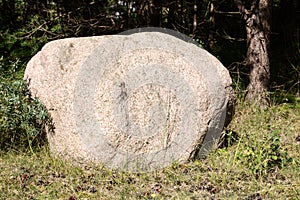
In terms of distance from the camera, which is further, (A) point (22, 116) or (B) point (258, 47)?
(B) point (258, 47)

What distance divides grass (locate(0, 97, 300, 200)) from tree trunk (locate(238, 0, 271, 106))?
1252mm

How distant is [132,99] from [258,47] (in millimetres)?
2173

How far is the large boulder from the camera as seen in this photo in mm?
3980

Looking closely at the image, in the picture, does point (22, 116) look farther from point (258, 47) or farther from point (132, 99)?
point (258, 47)

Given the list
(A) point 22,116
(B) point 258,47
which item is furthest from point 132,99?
(B) point 258,47

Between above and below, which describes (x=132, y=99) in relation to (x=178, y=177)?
above

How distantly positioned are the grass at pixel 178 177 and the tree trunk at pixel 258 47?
1.25 m

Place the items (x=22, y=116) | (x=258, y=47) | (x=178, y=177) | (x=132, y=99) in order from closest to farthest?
1. (x=178, y=177)
2. (x=132, y=99)
3. (x=22, y=116)
4. (x=258, y=47)

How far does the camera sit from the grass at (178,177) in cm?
360

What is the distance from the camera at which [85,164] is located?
4027mm

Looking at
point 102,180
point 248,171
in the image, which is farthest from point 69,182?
point 248,171

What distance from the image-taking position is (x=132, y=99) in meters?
4.06

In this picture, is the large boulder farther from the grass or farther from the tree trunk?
the tree trunk

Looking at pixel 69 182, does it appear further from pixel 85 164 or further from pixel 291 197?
pixel 291 197
